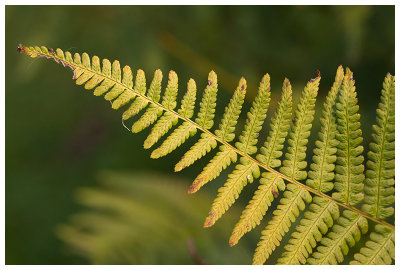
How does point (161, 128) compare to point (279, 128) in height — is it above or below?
below

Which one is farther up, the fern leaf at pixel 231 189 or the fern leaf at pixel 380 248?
the fern leaf at pixel 380 248

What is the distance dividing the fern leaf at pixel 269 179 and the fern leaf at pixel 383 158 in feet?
0.75

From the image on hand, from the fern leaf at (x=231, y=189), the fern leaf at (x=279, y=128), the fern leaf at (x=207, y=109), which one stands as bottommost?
the fern leaf at (x=231, y=189)

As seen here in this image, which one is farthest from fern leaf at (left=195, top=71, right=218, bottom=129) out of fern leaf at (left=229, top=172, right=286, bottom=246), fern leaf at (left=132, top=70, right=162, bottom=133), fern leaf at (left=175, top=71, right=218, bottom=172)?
fern leaf at (left=229, top=172, right=286, bottom=246)

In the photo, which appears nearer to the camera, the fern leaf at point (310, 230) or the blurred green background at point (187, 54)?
the fern leaf at point (310, 230)

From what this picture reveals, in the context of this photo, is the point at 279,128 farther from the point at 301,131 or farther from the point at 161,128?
the point at 161,128

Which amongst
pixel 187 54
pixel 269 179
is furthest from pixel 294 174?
pixel 187 54

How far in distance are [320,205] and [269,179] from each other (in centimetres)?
16

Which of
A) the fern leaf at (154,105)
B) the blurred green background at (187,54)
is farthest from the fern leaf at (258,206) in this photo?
the blurred green background at (187,54)

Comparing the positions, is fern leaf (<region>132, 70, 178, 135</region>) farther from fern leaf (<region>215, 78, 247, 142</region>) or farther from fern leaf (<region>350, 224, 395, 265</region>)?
fern leaf (<region>350, 224, 395, 265</region>)

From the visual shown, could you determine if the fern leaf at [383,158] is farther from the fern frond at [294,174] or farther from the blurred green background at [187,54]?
the blurred green background at [187,54]

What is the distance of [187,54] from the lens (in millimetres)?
2736

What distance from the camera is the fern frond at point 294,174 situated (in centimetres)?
106

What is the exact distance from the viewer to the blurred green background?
2260 millimetres
